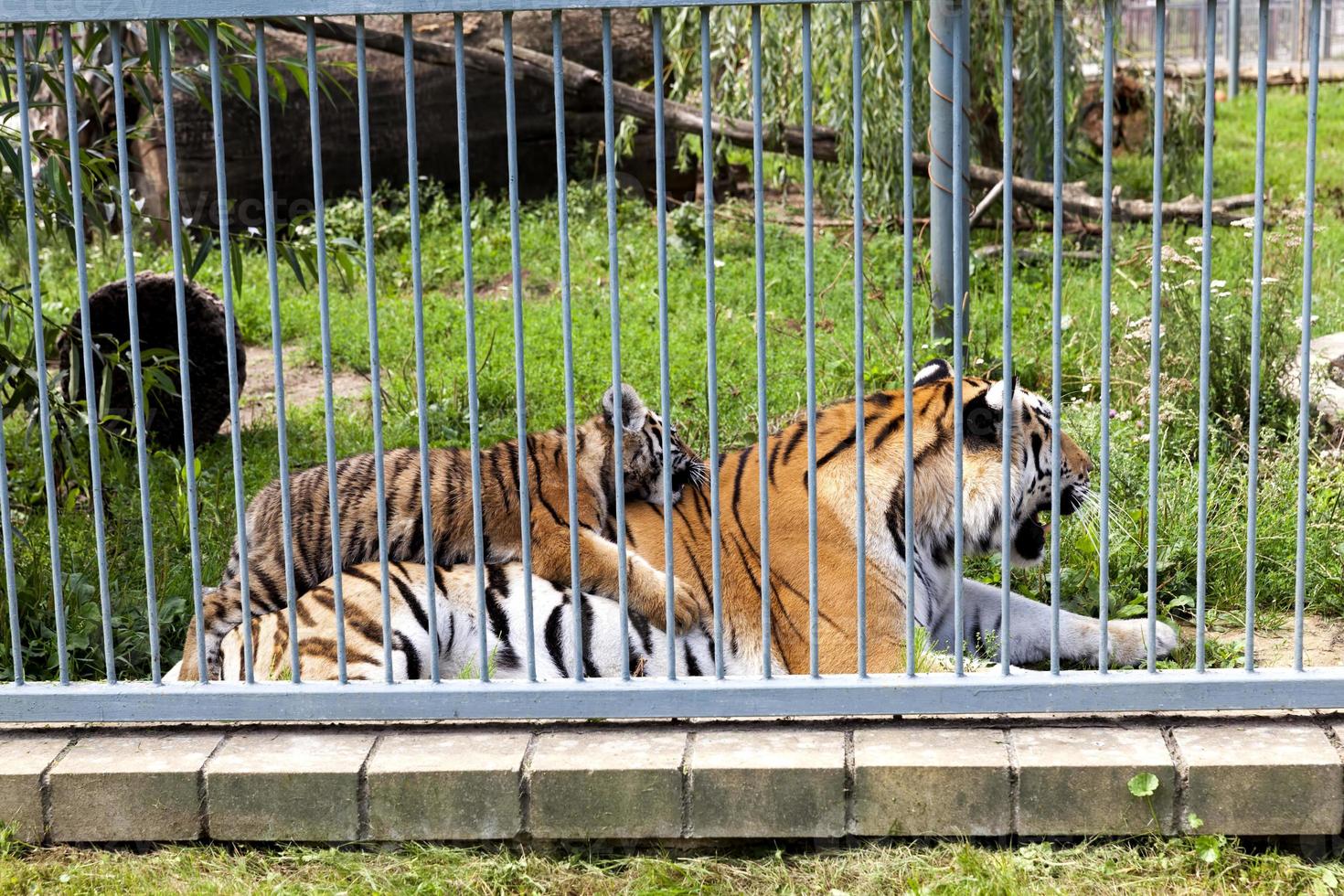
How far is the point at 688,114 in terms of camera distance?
27.2 ft

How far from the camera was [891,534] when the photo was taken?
357cm

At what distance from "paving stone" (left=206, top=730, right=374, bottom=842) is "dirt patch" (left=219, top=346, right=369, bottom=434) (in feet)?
11.4

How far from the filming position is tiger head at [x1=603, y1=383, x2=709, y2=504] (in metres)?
4.16

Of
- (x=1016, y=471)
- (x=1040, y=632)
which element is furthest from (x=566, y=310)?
(x=1040, y=632)

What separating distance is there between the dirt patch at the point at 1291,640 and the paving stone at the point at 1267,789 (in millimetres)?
875

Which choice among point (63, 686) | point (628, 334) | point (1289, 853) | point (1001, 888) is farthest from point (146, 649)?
point (628, 334)

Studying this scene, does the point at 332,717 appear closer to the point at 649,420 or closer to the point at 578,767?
the point at 578,767

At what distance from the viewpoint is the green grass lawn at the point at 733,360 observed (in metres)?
4.27

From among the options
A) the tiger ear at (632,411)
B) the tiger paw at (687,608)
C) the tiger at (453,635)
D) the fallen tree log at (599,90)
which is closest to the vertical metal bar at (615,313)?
the tiger at (453,635)

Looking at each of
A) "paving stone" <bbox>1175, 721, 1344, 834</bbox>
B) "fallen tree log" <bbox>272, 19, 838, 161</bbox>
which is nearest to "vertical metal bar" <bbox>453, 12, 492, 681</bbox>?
"paving stone" <bbox>1175, 721, 1344, 834</bbox>

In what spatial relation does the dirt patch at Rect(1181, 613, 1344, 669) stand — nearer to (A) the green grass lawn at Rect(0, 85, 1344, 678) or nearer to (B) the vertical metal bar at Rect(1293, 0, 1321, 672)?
(A) the green grass lawn at Rect(0, 85, 1344, 678)

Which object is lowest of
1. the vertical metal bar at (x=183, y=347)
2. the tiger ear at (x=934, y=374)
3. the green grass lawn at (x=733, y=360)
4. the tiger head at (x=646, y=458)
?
the green grass lawn at (x=733, y=360)

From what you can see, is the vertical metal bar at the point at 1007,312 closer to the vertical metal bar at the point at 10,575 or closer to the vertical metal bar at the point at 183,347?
the vertical metal bar at the point at 183,347

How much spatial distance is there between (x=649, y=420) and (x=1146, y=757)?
5.87 ft
